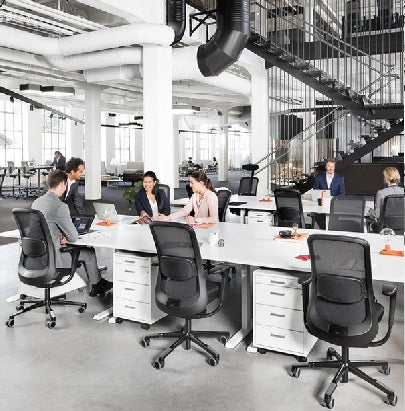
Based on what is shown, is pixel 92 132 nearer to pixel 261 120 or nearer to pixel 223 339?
pixel 261 120

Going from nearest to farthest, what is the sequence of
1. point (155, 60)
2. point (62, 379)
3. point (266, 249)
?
1. point (62, 379)
2. point (266, 249)
3. point (155, 60)

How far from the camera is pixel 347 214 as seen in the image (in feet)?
19.5

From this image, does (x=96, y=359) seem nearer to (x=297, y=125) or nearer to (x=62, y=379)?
(x=62, y=379)

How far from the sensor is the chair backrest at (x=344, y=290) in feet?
10.6

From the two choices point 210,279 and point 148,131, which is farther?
point 148,131

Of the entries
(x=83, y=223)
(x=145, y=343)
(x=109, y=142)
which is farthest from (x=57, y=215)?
(x=109, y=142)

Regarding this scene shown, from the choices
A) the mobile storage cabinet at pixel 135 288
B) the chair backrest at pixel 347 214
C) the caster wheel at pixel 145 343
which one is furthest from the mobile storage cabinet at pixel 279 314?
the chair backrest at pixel 347 214

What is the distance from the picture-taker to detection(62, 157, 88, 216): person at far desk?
20.8 ft

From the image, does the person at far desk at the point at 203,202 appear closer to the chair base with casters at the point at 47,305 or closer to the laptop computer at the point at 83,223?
the laptop computer at the point at 83,223

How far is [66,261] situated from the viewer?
489cm

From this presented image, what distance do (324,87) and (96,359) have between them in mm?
8558

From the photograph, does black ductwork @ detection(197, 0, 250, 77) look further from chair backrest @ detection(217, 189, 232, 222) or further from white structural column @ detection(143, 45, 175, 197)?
chair backrest @ detection(217, 189, 232, 222)

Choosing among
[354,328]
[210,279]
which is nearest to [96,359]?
[210,279]

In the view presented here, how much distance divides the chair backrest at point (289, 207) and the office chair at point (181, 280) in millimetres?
3175
